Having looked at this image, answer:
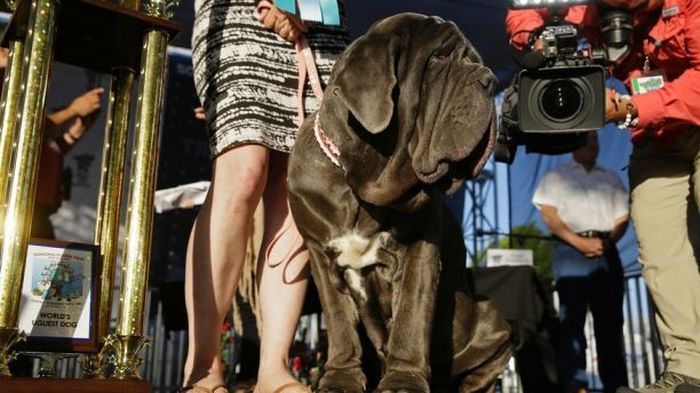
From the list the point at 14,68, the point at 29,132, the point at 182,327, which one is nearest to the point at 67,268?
the point at 29,132

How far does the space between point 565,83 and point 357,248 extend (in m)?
1.02

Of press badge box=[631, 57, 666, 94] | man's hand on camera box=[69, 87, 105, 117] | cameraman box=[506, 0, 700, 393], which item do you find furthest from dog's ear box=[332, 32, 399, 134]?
man's hand on camera box=[69, 87, 105, 117]

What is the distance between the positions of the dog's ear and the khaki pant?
4.09 ft

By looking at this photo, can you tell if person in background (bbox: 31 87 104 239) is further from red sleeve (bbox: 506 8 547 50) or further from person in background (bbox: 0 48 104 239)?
red sleeve (bbox: 506 8 547 50)

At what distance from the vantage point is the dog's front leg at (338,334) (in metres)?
1.49

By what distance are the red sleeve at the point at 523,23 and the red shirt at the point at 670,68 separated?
0.08m

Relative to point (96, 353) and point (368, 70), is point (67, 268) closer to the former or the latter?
point (96, 353)

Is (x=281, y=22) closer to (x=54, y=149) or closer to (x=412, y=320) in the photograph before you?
(x=412, y=320)

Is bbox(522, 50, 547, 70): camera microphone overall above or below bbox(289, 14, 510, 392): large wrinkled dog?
above

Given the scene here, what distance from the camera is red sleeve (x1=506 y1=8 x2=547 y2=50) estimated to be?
2512 mm

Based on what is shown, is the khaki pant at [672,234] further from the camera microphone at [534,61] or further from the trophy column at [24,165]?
the trophy column at [24,165]

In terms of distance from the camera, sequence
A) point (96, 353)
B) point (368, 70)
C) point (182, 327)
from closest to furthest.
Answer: point (368, 70) → point (96, 353) → point (182, 327)

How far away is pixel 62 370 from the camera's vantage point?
462 cm

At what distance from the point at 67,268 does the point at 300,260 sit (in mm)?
567
